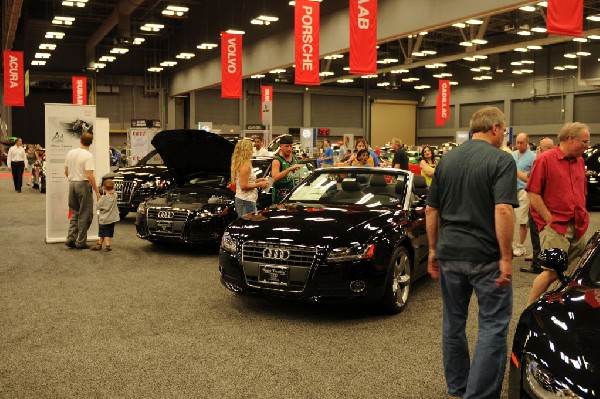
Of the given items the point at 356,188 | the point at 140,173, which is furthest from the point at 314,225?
the point at 140,173

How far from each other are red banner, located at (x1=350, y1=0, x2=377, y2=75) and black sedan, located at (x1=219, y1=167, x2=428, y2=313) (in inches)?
305

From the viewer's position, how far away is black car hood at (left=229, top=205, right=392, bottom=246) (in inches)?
242

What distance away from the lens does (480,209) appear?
371 cm

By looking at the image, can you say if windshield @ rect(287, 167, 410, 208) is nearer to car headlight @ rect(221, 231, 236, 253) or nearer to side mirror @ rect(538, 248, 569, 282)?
car headlight @ rect(221, 231, 236, 253)

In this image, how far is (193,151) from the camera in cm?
1075

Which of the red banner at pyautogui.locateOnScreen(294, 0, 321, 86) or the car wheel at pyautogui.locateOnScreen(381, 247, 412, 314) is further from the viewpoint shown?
the red banner at pyautogui.locateOnScreen(294, 0, 321, 86)

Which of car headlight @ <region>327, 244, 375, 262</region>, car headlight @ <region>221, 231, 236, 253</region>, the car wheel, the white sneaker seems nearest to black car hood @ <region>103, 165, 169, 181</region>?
car headlight @ <region>221, 231, 236, 253</region>

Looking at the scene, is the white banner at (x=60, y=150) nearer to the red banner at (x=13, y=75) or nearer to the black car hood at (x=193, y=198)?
the black car hood at (x=193, y=198)

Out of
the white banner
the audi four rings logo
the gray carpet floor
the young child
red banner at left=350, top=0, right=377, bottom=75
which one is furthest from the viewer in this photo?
red banner at left=350, top=0, right=377, bottom=75

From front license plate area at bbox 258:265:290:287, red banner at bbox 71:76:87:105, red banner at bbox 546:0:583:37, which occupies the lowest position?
front license plate area at bbox 258:265:290:287

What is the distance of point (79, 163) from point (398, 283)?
19.9ft

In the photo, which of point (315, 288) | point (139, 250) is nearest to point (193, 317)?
point (315, 288)

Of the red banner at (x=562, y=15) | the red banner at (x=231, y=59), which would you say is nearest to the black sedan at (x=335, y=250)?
the red banner at (x=562, y=15)

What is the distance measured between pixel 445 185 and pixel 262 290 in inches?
111
